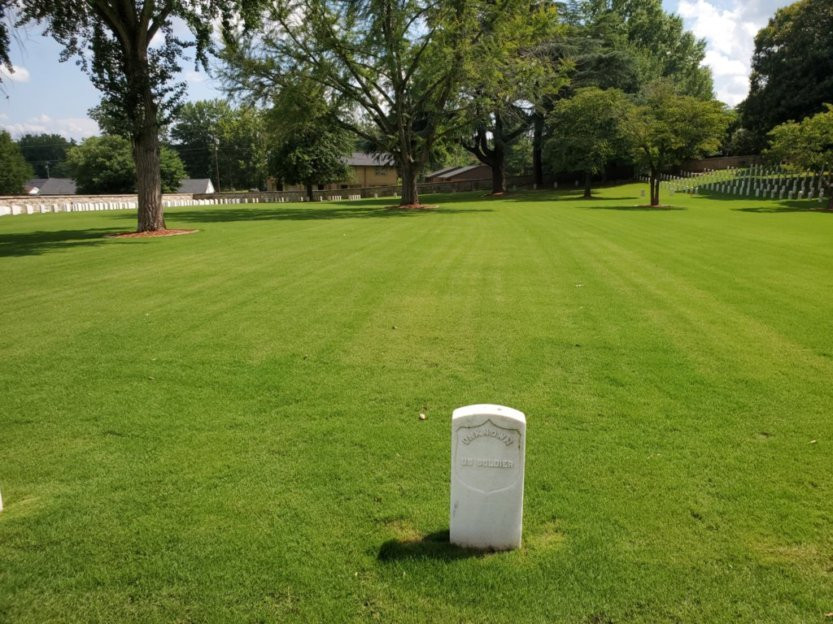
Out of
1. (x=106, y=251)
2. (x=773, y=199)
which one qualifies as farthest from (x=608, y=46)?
(x=106, y=251)

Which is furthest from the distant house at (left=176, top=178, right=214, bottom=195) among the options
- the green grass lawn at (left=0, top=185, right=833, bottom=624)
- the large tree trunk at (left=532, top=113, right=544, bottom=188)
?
the green grass lawn at (left=0, top=185, right=833, bottom=624)

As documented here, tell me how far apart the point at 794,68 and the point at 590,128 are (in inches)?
882

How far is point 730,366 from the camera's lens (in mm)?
5441

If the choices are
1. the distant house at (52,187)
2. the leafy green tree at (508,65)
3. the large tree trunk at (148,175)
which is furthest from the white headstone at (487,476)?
the distant house at (52,187)

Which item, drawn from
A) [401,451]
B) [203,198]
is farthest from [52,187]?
[401,451]

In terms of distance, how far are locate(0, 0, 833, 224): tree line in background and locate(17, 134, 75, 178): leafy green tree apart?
106294 millimetres

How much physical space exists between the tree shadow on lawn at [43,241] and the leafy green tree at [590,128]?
3076 cm

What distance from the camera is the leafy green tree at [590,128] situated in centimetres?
3666

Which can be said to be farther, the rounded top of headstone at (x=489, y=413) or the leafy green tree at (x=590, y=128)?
the leafy green tree at (x=590, y=128)

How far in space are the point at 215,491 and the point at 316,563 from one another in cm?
102

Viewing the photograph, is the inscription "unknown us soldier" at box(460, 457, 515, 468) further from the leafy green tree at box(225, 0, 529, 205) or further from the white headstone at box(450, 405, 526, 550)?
the leafy green tree at box(225, 0, 529, 205)

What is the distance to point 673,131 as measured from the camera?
29156 millimetres

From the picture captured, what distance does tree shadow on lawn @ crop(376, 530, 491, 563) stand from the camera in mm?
2888

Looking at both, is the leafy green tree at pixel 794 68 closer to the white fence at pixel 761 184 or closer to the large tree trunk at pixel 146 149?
the white fence at pixel 761 184
